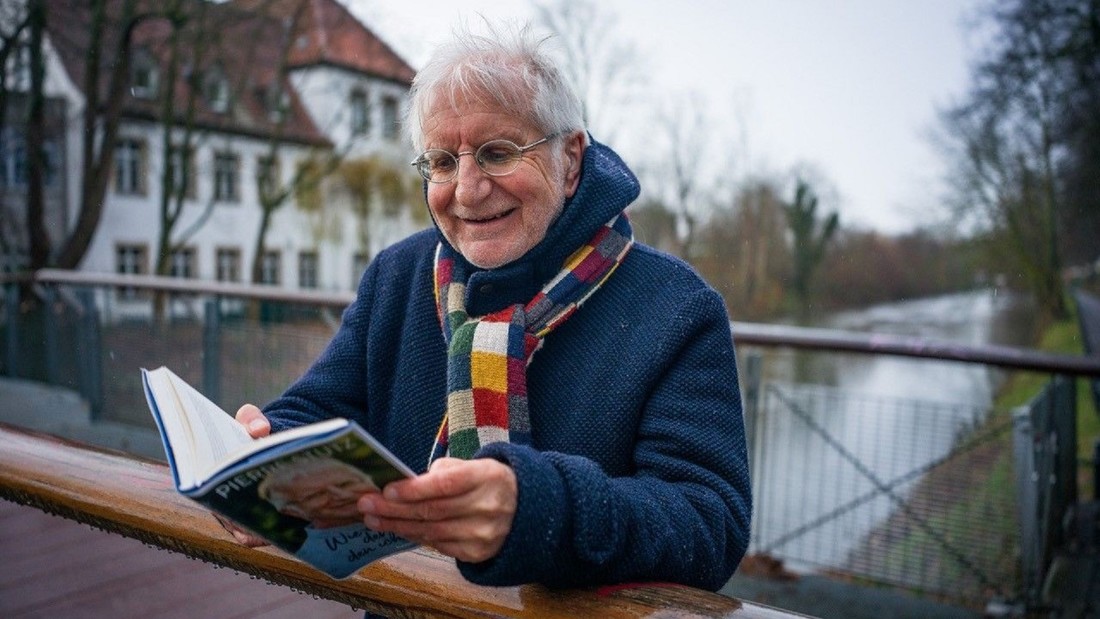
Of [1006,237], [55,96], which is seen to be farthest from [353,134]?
[1006,237]

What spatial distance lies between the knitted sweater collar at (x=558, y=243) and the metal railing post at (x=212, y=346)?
3.65 metres

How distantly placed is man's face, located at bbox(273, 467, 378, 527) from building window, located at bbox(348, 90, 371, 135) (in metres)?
17.2

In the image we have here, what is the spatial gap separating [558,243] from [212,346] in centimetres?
379

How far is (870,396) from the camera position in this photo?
358cm

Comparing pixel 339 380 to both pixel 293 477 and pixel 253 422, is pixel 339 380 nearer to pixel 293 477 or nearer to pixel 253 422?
pixel 253 422

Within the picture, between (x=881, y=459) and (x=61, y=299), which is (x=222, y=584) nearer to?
(x=881, y=459)

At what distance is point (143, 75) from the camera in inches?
542

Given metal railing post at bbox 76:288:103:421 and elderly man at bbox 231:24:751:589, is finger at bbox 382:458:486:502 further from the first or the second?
metal railing post at bbox 76:288:103:421

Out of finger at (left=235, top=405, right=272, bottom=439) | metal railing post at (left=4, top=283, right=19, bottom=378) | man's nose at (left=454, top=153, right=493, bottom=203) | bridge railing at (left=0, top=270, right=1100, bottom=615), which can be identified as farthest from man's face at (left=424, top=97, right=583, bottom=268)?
metal railing post at (left=4, top=283, right=19, bottom=378)

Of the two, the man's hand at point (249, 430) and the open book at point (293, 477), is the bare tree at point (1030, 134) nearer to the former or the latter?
the man's hand at point (249, 430)

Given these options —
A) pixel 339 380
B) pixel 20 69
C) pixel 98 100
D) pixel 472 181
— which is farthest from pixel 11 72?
pixel 472 181

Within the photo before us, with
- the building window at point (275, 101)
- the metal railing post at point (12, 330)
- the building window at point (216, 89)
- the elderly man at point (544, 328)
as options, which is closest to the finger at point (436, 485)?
the elderly man at point (544, 328)

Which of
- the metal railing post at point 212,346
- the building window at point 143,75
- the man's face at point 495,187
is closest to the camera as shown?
the man's face at point 495,187

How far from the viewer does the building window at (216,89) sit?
14883 millimetres
